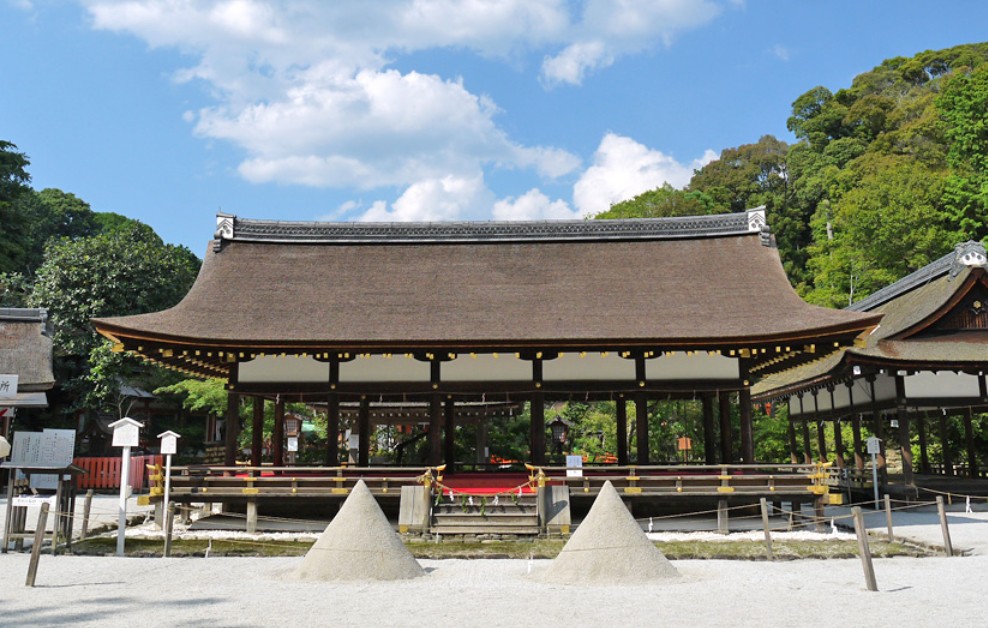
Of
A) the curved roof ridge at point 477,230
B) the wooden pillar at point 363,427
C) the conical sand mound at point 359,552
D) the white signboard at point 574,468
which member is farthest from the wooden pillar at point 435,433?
the conical sand mound at point 359,552

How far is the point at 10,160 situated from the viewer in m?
39.7

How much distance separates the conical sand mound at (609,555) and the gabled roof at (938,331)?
1043 cm

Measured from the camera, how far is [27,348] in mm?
25844

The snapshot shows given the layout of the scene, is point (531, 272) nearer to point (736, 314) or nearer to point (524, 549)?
point (736, 314)

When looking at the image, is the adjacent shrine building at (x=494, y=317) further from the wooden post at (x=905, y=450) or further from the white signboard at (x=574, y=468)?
the wooden post at (x=905, y=450)

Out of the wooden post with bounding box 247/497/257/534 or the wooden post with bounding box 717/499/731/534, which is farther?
the wooden post with bounding box 247/497/257/534

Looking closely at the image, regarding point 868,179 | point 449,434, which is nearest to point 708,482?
point 449,434

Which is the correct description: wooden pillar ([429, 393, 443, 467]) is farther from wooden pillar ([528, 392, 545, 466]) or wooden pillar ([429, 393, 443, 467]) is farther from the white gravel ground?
the white gravel ground

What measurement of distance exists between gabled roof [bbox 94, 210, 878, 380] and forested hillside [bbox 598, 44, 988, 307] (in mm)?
19062

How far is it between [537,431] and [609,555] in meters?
6.62

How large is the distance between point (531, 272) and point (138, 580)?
11.4 m

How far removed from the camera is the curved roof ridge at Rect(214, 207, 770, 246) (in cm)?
1980

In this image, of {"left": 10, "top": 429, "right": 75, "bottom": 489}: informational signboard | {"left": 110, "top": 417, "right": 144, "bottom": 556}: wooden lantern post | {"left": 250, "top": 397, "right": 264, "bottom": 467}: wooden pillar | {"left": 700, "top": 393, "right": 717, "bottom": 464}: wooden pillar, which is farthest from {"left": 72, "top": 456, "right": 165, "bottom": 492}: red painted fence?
{"left": 700, "top": 393, "right": 717, "bottom": 464}: wooden pillar

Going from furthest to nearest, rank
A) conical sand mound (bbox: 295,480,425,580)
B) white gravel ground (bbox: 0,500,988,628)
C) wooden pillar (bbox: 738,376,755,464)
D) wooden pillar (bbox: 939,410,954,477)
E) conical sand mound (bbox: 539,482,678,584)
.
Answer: wooden pillar (bbox: 939,410,954,477)
wooden pillar (bbox: 738,376,755,464)
conical sand mound (bbox: 295,480,425,580)
conical sand mound (bbox: 539,482,678,584)
white gravel ground (bbox: 0,500,988,628)
